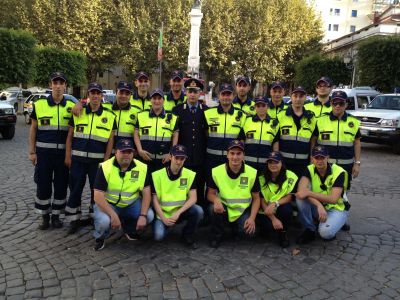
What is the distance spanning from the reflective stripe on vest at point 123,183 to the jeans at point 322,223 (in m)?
1.98

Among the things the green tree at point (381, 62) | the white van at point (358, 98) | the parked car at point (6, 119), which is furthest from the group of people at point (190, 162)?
the green tree at point (381, 62)

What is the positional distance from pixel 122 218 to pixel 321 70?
2708 cm

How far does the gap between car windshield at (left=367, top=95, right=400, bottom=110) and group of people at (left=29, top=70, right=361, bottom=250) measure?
9.51 meters

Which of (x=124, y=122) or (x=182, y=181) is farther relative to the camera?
(x=124, y=122)

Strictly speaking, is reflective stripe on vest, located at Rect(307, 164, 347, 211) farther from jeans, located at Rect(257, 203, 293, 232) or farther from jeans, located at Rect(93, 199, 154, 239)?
jeans, located at Rect(93, 199, 154, 239)

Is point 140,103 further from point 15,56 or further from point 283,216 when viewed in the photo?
point 15,56

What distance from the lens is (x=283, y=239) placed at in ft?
16.5

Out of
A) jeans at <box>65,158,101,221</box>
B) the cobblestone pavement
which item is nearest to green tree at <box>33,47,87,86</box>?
jeans at <box>65,158,101,221</box>

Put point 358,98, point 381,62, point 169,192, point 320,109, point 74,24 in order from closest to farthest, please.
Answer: point 169,192 → point 320,109 → point 358,98 → point 381,62 → point 74,24

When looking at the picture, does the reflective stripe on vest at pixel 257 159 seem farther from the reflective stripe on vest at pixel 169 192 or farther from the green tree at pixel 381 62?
the green tree at pixel 381 62

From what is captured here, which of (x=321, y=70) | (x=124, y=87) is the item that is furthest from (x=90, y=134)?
(x=321, y=70)

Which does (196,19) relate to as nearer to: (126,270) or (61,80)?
(61,80)

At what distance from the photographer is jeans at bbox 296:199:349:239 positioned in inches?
197

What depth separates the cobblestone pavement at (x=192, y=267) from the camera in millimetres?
3852
